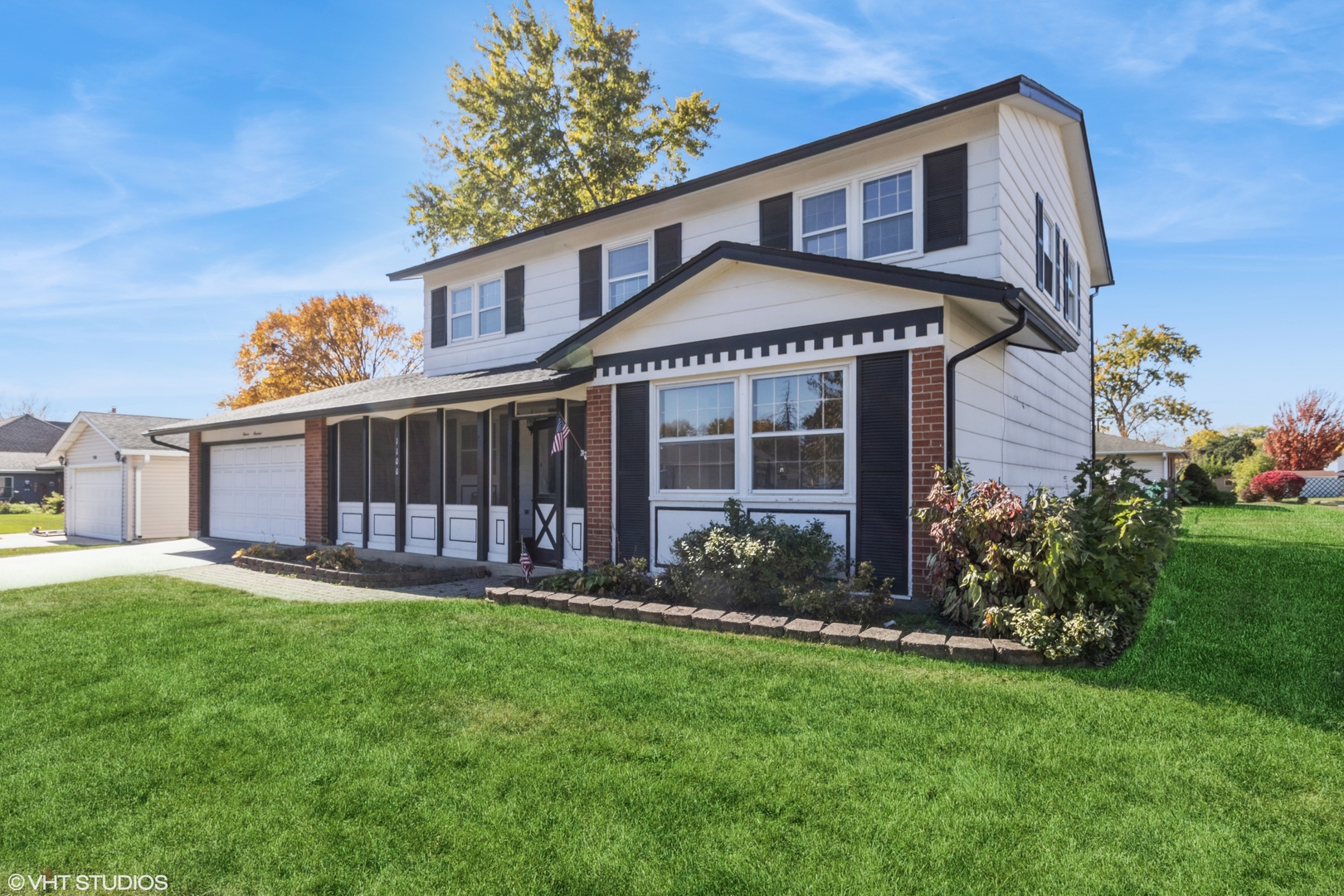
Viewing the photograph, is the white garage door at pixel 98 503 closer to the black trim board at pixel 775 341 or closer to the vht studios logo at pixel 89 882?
the black trim board at pixel 775 341

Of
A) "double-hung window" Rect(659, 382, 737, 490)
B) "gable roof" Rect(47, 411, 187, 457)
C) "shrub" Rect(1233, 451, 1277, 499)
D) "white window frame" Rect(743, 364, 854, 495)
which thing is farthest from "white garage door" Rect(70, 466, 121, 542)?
"shrub" Rect(1233, 451, 1277, 499)

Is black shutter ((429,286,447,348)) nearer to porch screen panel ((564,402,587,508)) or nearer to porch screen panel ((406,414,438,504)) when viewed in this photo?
porch screen panel ((406,414,438,504))

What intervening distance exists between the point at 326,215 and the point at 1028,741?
594 inches

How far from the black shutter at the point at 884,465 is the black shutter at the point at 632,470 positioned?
3.10 m

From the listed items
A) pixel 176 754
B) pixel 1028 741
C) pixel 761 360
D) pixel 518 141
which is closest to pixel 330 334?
pixel 518 141

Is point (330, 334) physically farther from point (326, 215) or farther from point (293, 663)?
point (293, 663)

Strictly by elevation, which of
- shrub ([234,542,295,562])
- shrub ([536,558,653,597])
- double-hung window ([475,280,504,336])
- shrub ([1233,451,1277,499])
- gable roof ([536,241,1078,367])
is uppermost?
double-hung window ([475,280,504,336])

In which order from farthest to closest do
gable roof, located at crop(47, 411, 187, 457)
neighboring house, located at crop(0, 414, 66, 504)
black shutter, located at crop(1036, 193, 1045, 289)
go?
neighboring house, located at crop(0, 414, 66, 504) → gable roof, located at crop(47, 411, 187, 457) → black shutter, located at crop(1036, 193, 1045, 289)

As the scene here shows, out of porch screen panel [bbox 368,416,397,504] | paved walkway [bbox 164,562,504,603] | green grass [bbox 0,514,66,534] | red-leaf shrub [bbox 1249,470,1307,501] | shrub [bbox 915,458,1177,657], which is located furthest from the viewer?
green grass [bbox 0,514,66,534]

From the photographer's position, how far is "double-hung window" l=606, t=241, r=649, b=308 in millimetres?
11836

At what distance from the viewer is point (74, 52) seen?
10008mm

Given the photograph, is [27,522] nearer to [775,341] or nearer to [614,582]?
[614,582]

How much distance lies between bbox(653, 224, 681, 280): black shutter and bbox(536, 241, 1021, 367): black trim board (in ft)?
6.34

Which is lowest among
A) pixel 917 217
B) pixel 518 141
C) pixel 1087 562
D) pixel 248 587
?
pixel 248 587
